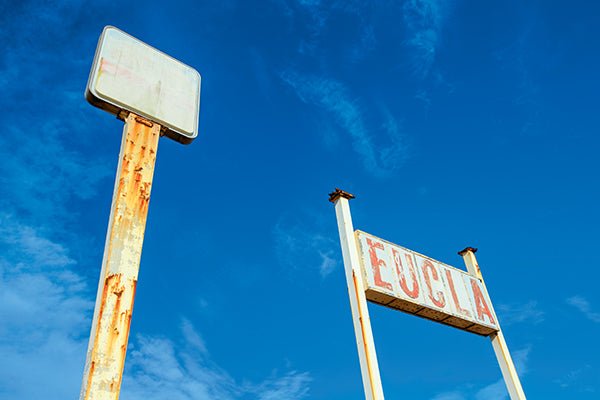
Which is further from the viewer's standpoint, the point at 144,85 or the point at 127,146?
the point at 144,85

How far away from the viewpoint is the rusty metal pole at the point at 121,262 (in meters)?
2.77

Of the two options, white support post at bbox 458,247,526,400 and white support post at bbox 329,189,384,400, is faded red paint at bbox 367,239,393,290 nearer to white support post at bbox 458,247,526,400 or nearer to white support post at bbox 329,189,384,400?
white support post at bbox 329,189,384,400

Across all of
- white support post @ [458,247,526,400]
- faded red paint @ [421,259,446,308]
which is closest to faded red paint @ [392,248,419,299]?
faded red paint @ [421,259,446,308]

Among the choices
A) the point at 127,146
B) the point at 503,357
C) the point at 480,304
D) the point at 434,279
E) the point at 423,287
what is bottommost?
the point at 127,146

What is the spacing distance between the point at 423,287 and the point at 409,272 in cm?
40

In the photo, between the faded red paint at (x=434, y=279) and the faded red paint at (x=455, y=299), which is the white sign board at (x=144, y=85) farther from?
the faded red paint at (x=455, y=299)

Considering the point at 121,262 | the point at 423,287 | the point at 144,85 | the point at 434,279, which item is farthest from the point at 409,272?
the point at 121,262

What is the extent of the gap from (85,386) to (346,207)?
257 inches

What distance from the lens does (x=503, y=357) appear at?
1004cm

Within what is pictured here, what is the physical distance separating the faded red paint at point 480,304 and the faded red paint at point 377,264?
2.84m

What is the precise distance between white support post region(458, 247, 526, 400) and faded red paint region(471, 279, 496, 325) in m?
0.18

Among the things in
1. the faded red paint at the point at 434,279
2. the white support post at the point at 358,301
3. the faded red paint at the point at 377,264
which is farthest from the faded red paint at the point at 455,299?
the white support post at the point at 358,301

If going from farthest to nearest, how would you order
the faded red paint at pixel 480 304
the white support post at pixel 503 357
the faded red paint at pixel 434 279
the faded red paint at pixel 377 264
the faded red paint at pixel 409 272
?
the faded red paint at pixel 480 304 < the white support post at pixel 503 357 < the faded red paint at pixel 434 279 < the faded red paint at pixel 409 272 < the faded red paint at pixel 377 264

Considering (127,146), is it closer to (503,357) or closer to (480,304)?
(480,304)
